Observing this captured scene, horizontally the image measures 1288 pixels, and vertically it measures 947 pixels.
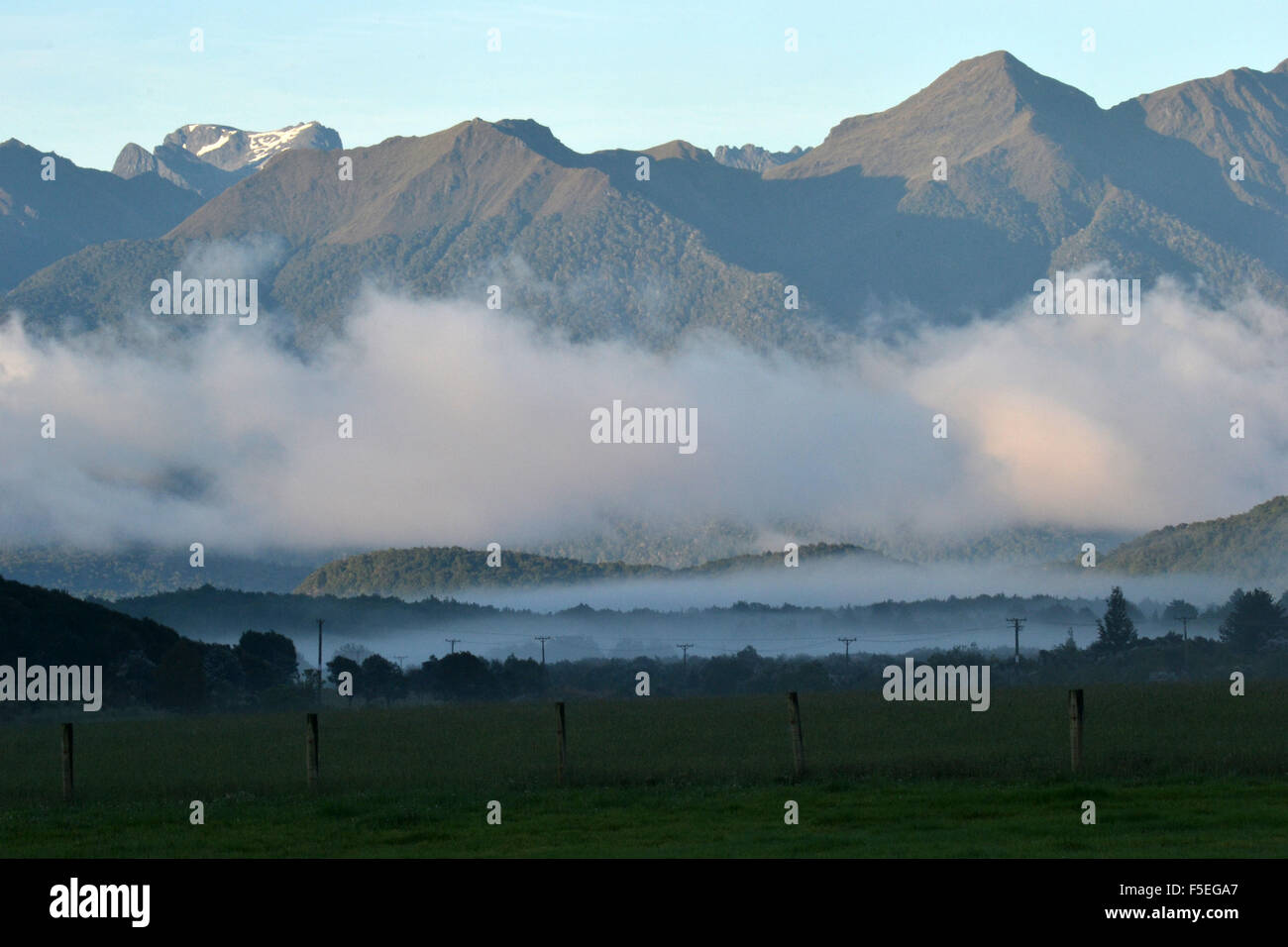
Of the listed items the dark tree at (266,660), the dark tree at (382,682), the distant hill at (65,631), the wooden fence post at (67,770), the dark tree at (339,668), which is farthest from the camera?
the dark tree at (339,668)

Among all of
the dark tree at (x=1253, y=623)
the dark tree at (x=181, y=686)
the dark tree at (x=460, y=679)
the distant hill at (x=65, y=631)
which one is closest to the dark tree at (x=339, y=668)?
the dark tree at (x=460, y=679)

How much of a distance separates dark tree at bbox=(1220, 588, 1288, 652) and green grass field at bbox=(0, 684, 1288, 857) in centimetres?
12173

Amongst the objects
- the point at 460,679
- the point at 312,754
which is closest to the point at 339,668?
the point at 460,679

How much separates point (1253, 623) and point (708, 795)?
517ft

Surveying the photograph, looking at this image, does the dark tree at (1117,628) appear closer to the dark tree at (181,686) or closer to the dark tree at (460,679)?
the dark tree at (460,679)

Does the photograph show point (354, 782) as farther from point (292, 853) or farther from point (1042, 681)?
point (1042, 681)

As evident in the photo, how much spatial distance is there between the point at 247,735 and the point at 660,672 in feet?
440

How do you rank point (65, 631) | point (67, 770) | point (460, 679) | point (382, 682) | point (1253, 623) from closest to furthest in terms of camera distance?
point (67, 770)
point (65, 631)
point (460, 679)
point (382, 682)
point (1253, 623)

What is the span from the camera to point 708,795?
1141 inches

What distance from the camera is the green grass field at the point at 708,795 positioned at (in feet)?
76.1

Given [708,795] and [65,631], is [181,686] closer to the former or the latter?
[65,631]

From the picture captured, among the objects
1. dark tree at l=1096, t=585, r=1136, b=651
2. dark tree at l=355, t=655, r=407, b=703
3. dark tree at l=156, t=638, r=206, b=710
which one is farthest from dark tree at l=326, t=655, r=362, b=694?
dark tree at l=1096, t=585, r=1136, b=651

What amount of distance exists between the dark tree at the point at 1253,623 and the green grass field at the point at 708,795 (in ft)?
399

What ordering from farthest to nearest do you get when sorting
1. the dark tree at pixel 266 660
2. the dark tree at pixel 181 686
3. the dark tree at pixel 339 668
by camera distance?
the dark tree at pixel 339 668 → the dark tree at pixel 266 660 → the dark tree at pixel 181 686
